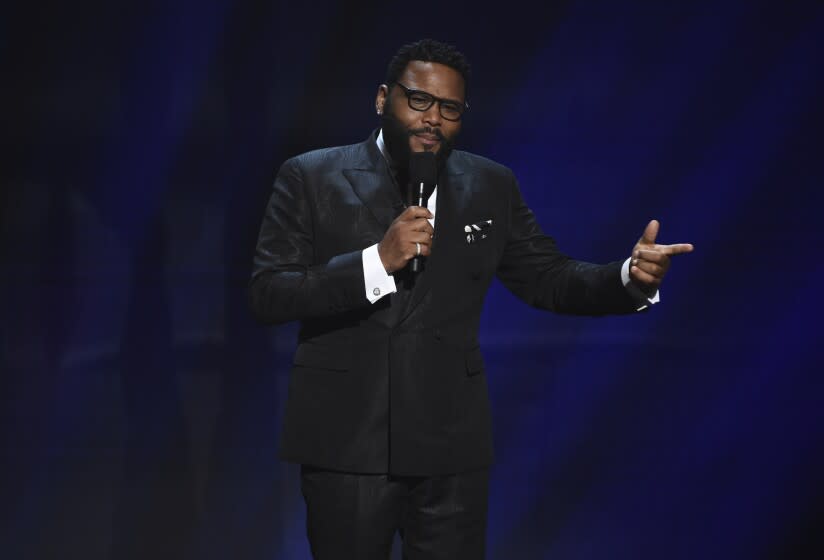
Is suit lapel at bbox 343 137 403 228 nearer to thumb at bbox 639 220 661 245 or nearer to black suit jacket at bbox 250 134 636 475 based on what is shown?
black suit jacket at bbox 250 134 636 475

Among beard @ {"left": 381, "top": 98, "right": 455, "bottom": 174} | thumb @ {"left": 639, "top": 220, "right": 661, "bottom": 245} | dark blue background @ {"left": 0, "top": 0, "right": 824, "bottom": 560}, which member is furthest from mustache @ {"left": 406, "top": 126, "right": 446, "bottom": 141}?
dark blue background @ {"left": 0, "top": 0, "right": 824, "bottom": 560}

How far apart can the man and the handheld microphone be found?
0.14 feet

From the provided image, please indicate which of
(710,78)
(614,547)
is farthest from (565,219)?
(614,547)

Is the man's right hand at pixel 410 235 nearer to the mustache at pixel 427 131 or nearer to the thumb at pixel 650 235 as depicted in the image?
the mustache at pixel 427 131

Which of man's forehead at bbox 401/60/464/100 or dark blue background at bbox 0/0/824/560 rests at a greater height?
man's forehead at bbox 401/60/464/100

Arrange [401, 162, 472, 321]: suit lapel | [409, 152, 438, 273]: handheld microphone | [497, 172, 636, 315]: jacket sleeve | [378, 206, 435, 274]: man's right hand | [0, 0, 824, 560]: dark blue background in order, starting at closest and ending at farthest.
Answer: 1. [378, 206, 435, 274]: man's right hand
2. [409, 152, 438, 273]: handheld microphone
3. [401, 162, 472, 321]: suit lapel
4. [497, 172, 636, 315]: jacket sleeve
5. [0, 0, 824, 560]: dark blue background

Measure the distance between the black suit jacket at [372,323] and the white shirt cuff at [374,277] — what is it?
0.09ft

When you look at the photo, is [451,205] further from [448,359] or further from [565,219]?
[565,219]

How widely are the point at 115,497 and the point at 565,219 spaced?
56.2 inches

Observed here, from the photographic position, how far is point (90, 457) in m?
2.94

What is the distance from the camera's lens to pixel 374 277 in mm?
1797

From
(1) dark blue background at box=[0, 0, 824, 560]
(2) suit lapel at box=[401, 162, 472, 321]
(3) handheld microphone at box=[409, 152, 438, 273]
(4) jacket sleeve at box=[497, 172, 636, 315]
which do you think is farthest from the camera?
(1) dark blue background at box=[0, 0, 824, 560]

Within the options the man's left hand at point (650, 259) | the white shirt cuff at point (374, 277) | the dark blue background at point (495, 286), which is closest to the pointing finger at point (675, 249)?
the man's left hand at point (650, 259)

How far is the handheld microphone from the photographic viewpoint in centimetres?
182
